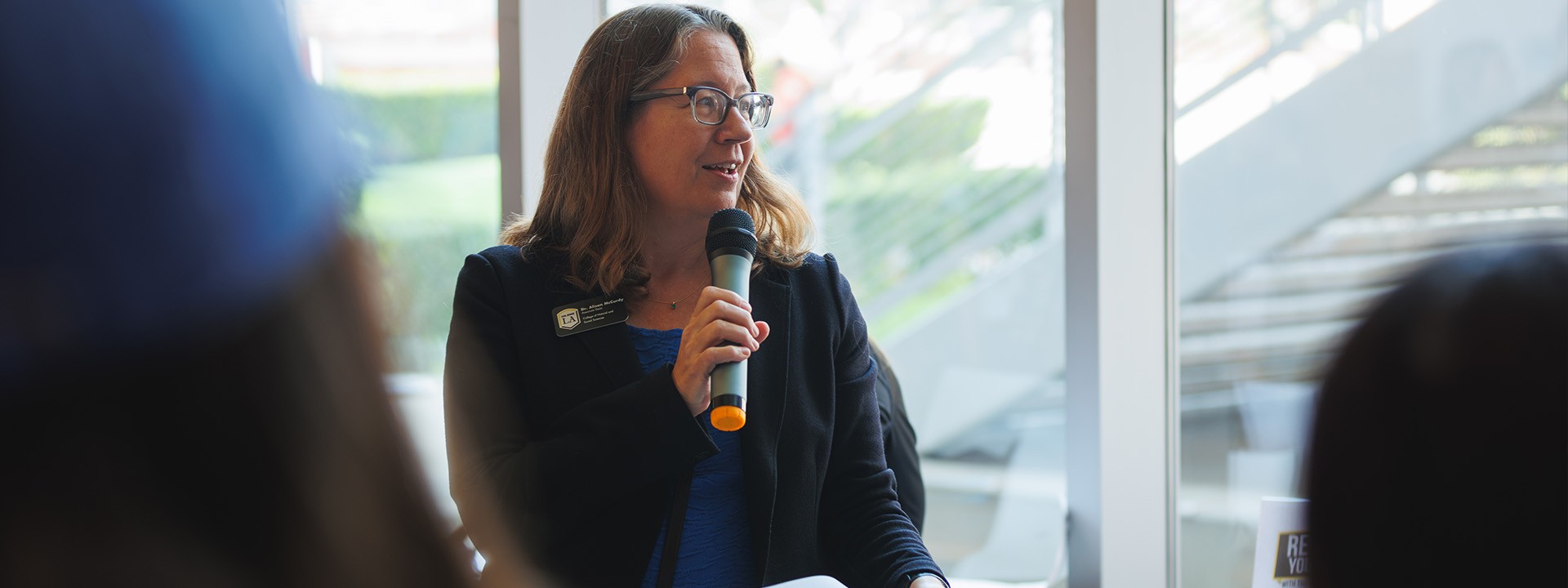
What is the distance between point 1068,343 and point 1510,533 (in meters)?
1.81

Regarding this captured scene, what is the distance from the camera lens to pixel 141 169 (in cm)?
40

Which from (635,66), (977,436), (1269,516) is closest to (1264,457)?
(1269,516)

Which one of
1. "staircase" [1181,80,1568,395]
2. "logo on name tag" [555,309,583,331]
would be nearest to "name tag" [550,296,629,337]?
"logo on name tag" [555,309,583,331]

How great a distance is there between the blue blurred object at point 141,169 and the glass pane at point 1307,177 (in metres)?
2.07

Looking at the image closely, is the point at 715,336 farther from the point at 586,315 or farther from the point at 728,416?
the point at 586,315

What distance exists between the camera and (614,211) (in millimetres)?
1988

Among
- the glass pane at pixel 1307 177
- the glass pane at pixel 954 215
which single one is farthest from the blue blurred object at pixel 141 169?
the glass pane at pixel 954 215

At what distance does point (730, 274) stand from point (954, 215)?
4.54m

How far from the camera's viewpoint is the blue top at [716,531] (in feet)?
5.85

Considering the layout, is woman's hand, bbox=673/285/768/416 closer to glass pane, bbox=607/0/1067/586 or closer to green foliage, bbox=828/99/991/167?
glass pane, bbox=607/0/1067/586

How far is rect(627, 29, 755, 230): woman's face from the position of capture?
1929mm

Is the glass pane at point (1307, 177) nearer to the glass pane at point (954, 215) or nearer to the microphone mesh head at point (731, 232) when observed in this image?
the microphone mesh head at point (731, 232)

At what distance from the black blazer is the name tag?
1 centimetres

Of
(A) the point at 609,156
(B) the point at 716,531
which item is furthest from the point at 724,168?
(B) the point at 716,531
